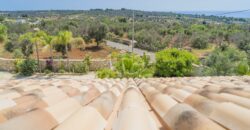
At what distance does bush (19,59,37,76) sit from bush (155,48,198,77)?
A: 1047cm

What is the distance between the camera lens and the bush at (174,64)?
59.7ft

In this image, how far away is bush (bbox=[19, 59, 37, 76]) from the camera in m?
22.7

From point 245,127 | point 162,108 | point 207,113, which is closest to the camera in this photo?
point 245,127

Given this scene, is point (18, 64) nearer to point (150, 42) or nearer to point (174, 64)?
point (174, 64)

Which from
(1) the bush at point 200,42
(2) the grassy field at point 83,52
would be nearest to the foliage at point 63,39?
(2) the grassy field at point 83,52

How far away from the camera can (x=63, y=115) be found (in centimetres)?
176

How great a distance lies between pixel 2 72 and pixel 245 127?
2497cm

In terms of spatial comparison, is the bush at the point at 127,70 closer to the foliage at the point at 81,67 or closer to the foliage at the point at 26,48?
the foliage at the point at 81,67

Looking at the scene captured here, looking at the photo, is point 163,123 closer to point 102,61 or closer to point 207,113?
point 207,113

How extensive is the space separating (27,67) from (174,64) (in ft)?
39.3

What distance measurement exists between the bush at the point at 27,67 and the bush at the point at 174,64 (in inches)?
412

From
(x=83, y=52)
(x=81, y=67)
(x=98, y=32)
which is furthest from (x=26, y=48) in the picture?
(x=81, y=67)

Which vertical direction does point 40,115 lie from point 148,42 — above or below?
above

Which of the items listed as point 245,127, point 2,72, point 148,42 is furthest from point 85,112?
point 148,42
